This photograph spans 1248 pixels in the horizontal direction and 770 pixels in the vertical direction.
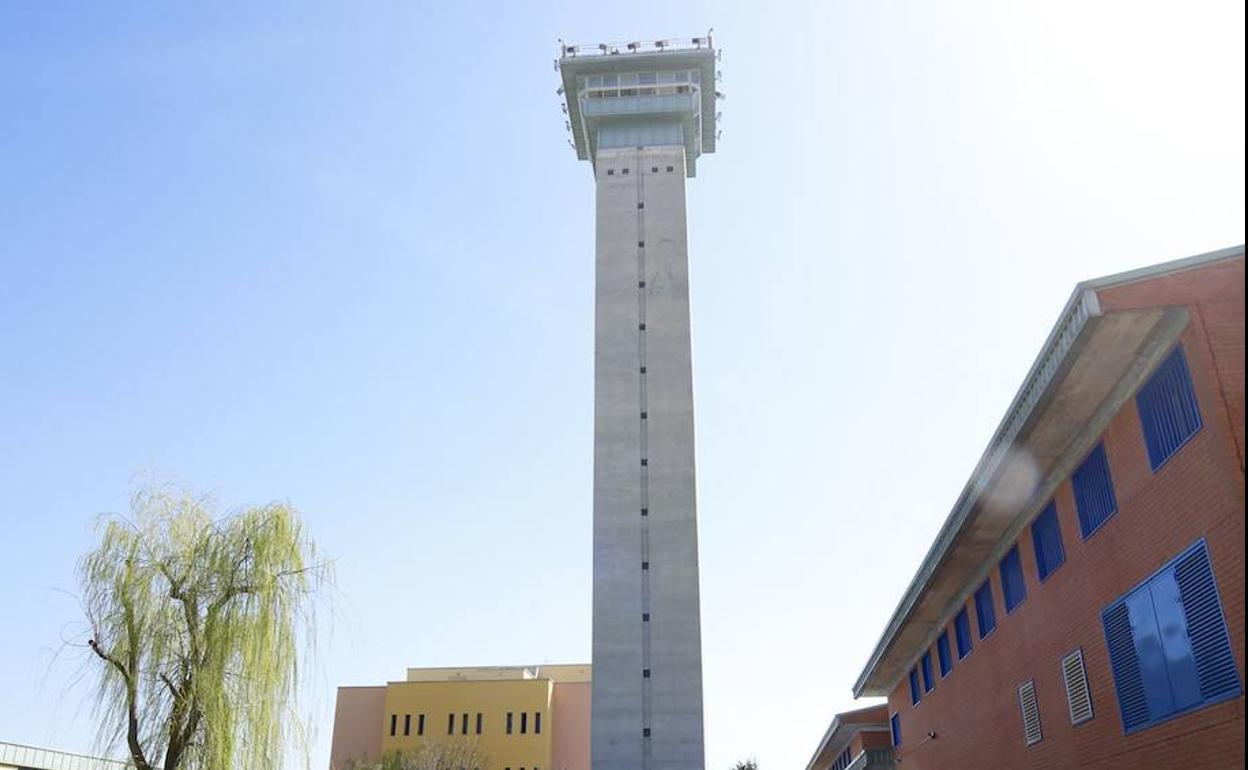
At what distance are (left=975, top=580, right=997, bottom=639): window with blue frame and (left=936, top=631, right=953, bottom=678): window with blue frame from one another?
150 inches

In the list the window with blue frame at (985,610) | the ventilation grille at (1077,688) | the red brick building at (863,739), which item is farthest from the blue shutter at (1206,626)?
the red brick building at (863,739)

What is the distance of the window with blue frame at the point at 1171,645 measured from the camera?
1288cm

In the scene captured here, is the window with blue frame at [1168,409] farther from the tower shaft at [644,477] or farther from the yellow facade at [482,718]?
the yellow facade at [482,718]

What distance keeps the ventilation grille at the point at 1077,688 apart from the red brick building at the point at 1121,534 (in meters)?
0.04

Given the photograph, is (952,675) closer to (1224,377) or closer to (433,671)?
(1224,377)

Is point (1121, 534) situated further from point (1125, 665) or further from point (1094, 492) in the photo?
point (1125, 665)

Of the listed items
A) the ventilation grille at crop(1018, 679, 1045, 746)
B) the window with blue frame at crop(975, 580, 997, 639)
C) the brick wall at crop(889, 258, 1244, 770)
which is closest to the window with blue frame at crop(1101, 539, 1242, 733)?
the brick wall at crop(889, 258, 1244, 770)

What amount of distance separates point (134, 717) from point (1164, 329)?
1582cm

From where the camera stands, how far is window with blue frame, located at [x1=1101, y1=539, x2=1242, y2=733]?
1288 centimetres

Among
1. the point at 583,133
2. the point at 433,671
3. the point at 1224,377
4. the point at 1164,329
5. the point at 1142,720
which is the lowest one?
the point at 1142,720

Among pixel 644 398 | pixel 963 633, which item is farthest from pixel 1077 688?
pixel 644 398

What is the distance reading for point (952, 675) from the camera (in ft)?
88.5

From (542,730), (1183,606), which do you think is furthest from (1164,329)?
(542,730)

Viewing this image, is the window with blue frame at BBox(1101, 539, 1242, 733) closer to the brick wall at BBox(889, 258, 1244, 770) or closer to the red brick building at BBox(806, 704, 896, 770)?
the brick wall at BBox(889, 258, 1244, 770)
